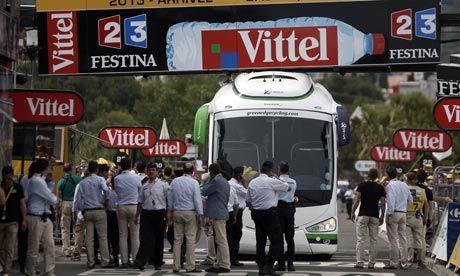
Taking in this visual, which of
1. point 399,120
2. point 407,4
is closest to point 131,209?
point 407,4

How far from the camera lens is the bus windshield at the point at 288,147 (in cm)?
2564

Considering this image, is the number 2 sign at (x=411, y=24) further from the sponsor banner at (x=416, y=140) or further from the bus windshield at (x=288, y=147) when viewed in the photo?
the sponsor banner at (x=416, y=140)

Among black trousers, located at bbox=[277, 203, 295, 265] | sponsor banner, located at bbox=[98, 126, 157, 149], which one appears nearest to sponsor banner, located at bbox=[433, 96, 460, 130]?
black trousers, located at bbox=[277, 203, 295, 265]

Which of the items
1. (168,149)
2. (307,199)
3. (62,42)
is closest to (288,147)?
(307,199)

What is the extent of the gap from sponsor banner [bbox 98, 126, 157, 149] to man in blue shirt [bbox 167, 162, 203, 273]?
12138mm

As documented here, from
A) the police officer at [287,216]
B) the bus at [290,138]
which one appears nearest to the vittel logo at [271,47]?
the bus at [290,138]

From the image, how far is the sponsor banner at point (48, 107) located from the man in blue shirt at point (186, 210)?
2.24m

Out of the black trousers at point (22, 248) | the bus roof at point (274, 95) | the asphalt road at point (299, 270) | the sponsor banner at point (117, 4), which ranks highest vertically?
the sponsor banner at point (117, 4)

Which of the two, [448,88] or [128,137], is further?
[128,137]

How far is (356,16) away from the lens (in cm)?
2636

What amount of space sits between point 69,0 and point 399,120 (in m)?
67.7

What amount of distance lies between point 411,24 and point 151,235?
7.67 metres

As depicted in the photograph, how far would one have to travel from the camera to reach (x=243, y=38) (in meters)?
26.5

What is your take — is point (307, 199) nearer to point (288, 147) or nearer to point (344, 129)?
point (288, 147)
